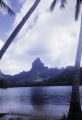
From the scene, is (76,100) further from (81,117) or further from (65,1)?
(65,1)

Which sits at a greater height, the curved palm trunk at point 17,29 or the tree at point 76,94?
the curved palm trunk at point 17,29

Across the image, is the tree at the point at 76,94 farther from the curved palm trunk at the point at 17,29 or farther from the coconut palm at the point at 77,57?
the curved palm trunk at the point at 17,29

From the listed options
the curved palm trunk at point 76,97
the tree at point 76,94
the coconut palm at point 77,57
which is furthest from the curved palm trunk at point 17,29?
the curved palm trunk at point 76,97

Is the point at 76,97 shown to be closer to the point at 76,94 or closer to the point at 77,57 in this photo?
the point at 76,94

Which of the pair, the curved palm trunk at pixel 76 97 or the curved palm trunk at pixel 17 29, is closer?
the curved palm trunk at pixel 17 29

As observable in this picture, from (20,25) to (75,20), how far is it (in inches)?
254

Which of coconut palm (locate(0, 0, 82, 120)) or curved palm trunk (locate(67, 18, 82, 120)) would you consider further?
curved palm trunk (locate(67, 18, 82, 120))

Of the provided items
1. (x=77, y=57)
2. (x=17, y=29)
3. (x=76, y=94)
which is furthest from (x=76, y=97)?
(x=17, y=29)

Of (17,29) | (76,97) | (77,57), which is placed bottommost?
(76,97)

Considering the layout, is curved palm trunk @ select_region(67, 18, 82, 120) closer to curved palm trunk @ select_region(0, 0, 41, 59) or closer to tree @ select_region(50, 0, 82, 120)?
tree @ select_region(50, 0, 82, 120)

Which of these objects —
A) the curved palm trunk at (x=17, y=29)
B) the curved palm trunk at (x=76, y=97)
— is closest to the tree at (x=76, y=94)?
the curved palm trunk at (x=76, y=97)

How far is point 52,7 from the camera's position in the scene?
22734 millimetres

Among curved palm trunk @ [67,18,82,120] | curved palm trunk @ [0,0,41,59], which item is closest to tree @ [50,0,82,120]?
curved palm trunk @ [67,18,82,120]

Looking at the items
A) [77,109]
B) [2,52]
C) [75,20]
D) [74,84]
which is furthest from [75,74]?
[2,52]
